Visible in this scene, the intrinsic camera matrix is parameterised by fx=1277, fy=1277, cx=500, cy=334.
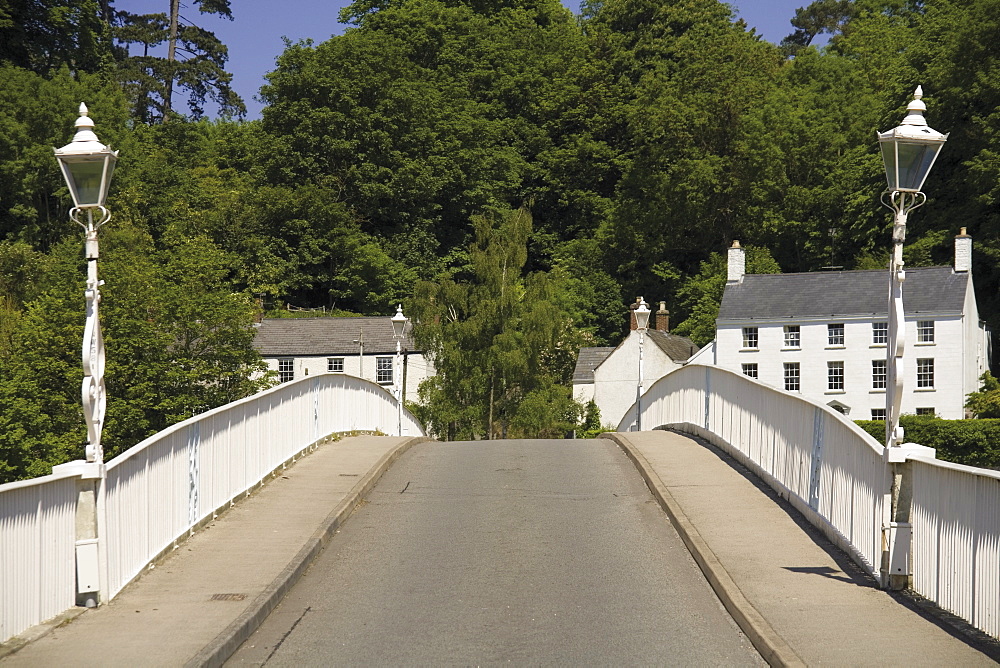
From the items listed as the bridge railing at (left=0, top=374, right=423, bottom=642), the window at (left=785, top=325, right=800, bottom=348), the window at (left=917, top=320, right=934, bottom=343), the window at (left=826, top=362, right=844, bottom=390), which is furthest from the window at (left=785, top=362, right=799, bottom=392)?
the bridge railing at (left=0, top=374, right=423, bottom=642)

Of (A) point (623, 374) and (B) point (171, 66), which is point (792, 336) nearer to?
(A) point (623, 374)

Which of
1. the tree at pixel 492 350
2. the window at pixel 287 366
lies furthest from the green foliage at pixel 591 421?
the window at pixel 287 366

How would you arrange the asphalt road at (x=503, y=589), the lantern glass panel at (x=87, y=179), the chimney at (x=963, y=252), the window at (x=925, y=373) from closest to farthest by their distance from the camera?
the asphalt road at (x=503, y=589), the lantern glass panel at (x=87, y=179), the chimney at (x=963, y=252), the window at (x=925, y=373)

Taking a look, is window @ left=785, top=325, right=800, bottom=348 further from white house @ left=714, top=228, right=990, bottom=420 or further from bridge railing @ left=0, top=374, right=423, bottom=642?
bridge railing @ left=0, top=374, right=423, bottom=642

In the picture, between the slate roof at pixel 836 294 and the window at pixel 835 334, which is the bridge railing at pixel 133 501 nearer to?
the slate roof at pixel 836 294

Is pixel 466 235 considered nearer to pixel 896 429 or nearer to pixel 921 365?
pixel 921 365

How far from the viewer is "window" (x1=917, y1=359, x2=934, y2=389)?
61.9 meters

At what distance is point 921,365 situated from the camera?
6241 cm

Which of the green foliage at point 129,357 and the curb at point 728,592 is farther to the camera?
the green foliage at point 129,357

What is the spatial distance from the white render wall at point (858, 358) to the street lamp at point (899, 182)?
47816 mm

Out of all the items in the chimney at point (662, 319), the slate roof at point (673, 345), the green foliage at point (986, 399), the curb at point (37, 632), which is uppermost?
the chimney at point (662, 319)

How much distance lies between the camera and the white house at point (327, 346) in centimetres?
6662

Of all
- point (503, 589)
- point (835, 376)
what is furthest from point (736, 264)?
point (503, 589)

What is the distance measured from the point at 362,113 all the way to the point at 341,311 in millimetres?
12735
